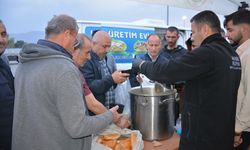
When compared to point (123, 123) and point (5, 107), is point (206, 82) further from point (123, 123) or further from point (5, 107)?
point (5, 107)

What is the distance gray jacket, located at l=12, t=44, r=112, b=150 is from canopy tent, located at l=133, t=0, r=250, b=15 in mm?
1160

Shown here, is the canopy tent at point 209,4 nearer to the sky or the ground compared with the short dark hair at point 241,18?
nearer to the sky

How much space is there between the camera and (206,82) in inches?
55.2

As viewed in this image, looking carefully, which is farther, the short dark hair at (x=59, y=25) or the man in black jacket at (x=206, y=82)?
the man in black jacket at (x=206, y=82)

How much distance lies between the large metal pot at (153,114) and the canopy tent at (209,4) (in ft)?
2.95

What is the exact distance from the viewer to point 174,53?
10.6 feet

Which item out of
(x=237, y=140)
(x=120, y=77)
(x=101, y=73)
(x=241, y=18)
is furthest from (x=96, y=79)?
(x=241, y=18)

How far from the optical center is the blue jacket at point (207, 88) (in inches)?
53.9

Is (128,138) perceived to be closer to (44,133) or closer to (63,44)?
(44,133)

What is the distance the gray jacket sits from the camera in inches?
40.2

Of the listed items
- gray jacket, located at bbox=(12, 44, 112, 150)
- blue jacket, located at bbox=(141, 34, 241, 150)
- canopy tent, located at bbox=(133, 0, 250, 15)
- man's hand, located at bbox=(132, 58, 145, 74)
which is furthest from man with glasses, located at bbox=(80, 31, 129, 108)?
gray jacket, located at bbox=(12, 44, 112, 150)

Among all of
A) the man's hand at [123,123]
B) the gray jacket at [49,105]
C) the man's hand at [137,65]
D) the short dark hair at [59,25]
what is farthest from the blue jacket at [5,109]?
the man's hand at [137,65]

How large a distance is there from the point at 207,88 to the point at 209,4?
1.16 m

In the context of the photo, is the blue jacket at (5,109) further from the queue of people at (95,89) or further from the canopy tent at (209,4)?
the canopy tent at (209,4)
